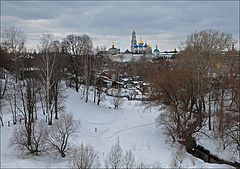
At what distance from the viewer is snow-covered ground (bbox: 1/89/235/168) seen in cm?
1752

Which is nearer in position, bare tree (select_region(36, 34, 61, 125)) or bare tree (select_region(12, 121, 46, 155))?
bare tree (select_region(12, 121, 46, 155))

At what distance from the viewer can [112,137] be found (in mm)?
23438

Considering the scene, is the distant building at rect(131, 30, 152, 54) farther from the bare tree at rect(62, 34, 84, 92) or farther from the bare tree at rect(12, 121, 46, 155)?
the bare tree at rect(12, 121, 46, 155)

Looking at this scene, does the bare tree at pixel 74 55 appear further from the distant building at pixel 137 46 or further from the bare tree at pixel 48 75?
the distant building at pixel 137 46

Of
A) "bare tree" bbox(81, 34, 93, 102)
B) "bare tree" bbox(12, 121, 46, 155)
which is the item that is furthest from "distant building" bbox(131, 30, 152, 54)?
"bare tree" bbox(12, 121, 46, 155)

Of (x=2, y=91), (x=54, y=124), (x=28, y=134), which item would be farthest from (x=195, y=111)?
(x=2, y=91)

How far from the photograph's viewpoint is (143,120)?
29750 mm

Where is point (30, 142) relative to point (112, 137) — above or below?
above

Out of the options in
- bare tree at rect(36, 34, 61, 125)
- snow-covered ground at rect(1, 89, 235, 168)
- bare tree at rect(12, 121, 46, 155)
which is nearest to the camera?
snow-covered ground at rect(1, 89, 235, 168)

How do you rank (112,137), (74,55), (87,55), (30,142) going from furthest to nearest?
(74,55) < (87,55) < (112,137) < (30,142)

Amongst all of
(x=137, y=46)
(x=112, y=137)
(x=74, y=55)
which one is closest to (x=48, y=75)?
(x=112, y=137)

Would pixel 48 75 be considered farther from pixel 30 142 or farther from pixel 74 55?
pixel 74 55

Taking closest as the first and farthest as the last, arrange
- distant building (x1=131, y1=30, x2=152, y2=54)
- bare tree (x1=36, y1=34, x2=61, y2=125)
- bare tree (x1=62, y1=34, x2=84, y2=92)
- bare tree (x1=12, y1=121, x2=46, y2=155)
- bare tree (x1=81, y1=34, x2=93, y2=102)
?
bare tree (x1=12, y1=121, x2=46, y2=155)
bare tree (x1=36, y1=34, x2=61, y2=125)
bare tree (x1=81, y1=34, x2=93, y2=102)
bare tree (x1=62, y1=34, x2=84, y2=92)
distant building (x1=131, y1=30, x2=152, y2=54)

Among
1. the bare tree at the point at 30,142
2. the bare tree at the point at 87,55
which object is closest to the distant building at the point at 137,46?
the bare tree at the point at 87,55
